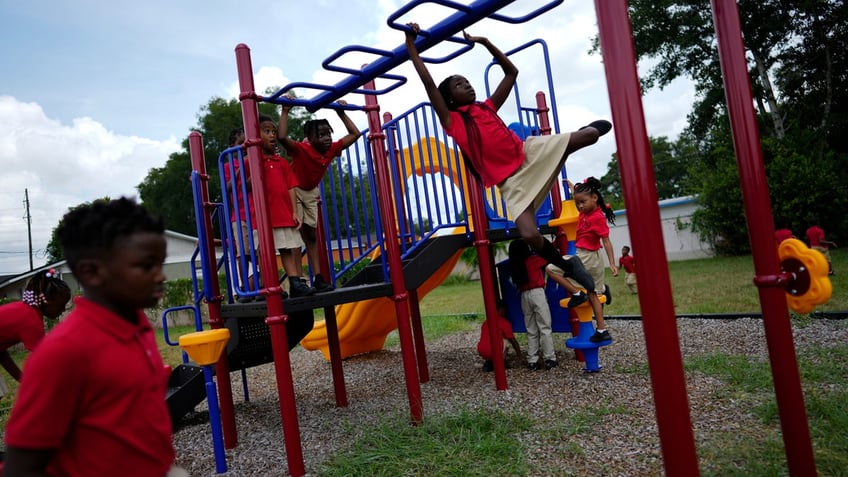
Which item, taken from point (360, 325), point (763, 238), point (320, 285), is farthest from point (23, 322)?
point (763, 238)

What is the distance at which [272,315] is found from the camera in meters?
3.55

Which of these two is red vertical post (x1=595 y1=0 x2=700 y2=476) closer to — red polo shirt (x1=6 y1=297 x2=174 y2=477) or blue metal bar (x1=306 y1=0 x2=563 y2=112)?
red polo shirt (x1=6 y1=297 x2=174 y2=477)

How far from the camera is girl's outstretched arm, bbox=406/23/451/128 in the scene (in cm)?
353

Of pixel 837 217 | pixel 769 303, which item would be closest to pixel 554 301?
pixel 769 303

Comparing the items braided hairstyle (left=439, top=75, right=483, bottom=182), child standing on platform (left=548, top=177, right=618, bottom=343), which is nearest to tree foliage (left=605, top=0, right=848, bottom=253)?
child standing on platform (left=548, top=177, right=618, bottom=343)

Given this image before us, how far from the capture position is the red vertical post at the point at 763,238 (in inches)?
88.1

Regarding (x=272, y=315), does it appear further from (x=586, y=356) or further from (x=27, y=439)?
(x=586, y=356)

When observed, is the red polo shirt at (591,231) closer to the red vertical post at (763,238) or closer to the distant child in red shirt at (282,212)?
the distant child in red shirt at (282,212)

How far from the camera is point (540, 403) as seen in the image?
4.17m

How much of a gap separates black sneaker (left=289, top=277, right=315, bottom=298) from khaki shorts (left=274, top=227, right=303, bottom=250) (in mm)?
270

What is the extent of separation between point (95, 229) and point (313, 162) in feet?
10.6

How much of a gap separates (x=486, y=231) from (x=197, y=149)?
247cm

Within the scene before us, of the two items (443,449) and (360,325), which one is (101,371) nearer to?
(443,449)

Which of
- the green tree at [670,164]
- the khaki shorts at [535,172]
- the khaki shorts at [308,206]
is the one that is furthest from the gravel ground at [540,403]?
the green tree at [670,164]
